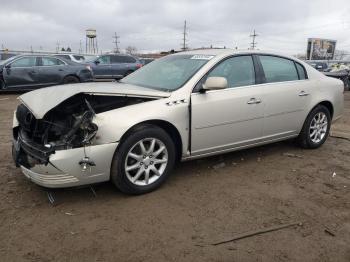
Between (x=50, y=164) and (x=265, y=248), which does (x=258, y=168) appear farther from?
(x=50, y=164)

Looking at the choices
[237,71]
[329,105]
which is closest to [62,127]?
[237,71]

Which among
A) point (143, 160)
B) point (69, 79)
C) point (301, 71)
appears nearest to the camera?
point (143, 160)

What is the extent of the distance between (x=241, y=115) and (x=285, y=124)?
3.18 feet

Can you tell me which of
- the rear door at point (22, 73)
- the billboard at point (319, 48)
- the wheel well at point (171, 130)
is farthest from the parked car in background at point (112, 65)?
the billboard at point (319, 48)

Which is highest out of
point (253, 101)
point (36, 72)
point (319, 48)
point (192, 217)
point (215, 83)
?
point (319, 48)

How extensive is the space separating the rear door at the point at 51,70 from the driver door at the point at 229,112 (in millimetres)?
9581

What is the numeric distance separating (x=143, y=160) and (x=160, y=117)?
0.49 meters

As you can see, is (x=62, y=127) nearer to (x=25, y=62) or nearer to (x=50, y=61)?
(x=25, y=62)

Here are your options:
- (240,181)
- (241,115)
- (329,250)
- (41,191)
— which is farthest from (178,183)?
(329,250)

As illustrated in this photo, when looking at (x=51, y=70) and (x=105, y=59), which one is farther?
(x=105, y=59)

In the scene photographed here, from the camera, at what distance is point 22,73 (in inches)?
494

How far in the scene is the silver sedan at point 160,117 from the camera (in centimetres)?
359

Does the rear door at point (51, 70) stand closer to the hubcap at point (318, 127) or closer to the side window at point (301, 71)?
the side window at point (301, 71)

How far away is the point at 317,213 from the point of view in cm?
369
